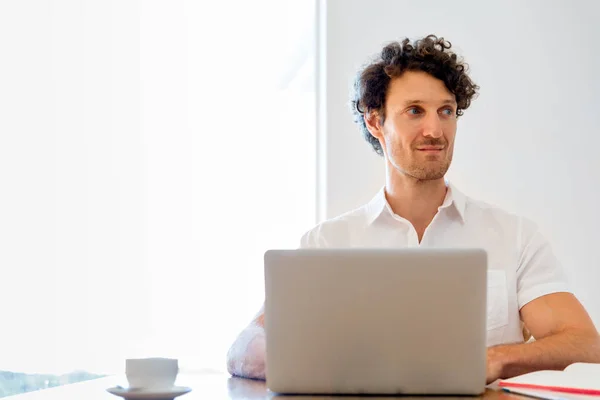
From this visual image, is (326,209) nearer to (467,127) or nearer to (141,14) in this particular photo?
(467,127)

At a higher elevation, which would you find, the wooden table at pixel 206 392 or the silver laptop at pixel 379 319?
the silver laptop at pixel 379 319

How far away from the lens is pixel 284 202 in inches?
151

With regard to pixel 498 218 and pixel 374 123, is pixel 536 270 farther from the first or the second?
pixel 374 123

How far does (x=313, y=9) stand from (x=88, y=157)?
1.22 meters

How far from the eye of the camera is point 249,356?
72.4 inches

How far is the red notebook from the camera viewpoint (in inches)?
51.9

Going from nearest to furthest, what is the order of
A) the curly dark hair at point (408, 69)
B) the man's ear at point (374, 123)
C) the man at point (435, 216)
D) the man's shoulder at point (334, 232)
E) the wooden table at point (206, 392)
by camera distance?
the wooden table at point (206, 392) < the man at point (435, 216) < the man's shoulder at point (334, 232) < the curly dark hair at point (408, 69) < the man's ear at point (374, 123)

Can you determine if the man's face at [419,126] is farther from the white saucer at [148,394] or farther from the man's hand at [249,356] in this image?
the white saucer at [148,394]

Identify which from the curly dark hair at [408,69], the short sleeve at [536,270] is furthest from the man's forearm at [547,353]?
the curly dark hair at [408,69]

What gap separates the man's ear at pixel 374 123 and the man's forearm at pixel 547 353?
1.13m

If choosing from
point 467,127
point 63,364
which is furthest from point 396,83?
point 63,364

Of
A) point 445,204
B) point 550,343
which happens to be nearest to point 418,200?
point 445,204

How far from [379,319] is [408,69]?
5.23 ft

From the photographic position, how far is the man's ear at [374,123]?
9.29 ft
